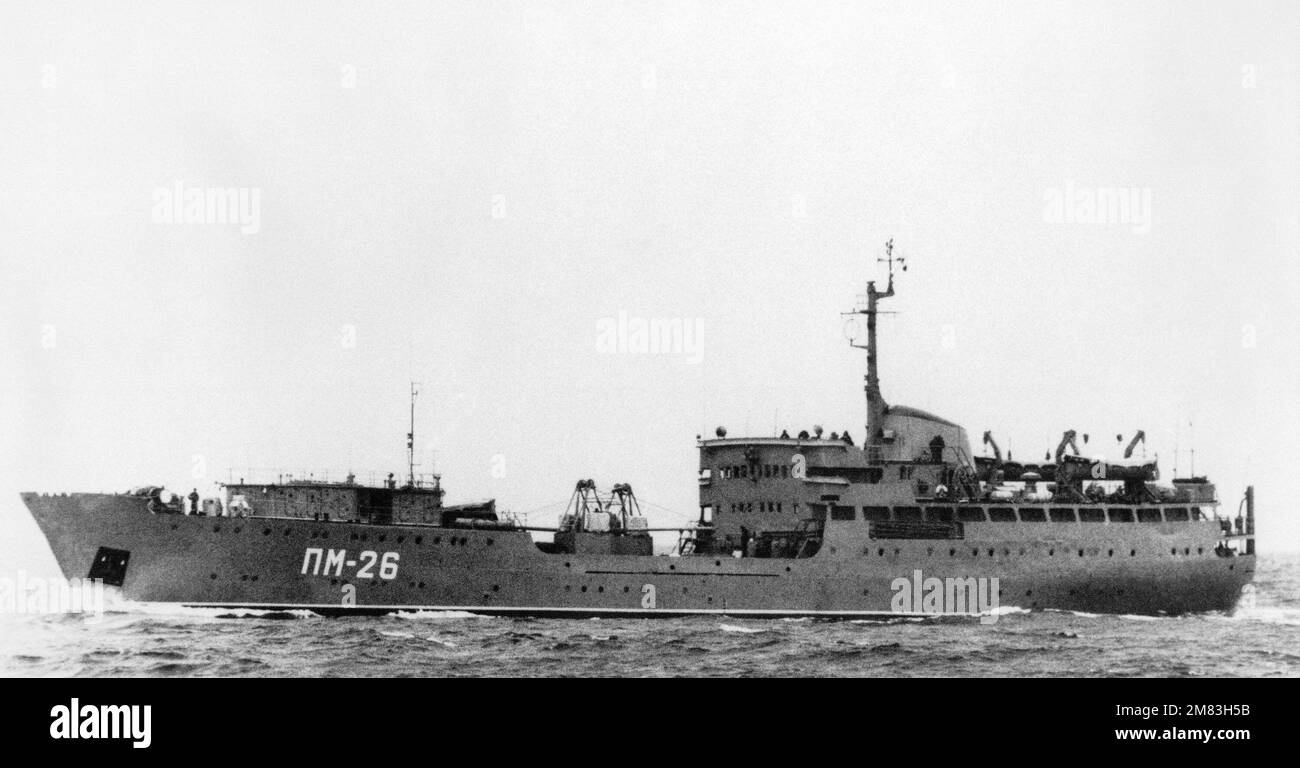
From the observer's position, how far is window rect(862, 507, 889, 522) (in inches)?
1499

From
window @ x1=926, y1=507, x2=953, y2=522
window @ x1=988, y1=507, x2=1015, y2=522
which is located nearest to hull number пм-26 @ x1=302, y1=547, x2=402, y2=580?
window @ x1=926, y1=507, x2=953, y2=522

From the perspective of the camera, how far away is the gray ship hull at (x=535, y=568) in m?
34.0

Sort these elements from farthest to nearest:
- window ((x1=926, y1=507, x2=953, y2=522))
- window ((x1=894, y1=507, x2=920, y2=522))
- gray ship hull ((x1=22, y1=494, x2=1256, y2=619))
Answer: window ((x1=926, y1=507, x2=953, y2=522))
window ((x1=894, y1=507, x2=920, y2=522))
gray ship hull ((x1=22, y1=494, x2=1256, y2=619))

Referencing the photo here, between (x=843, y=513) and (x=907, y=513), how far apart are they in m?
1.85

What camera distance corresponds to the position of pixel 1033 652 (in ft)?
101

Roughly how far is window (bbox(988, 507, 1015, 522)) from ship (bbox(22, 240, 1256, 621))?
0.04m

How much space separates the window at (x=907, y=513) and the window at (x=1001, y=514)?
2.11 meters

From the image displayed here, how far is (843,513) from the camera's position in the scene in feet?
124

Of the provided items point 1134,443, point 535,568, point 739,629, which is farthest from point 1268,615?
point 535,568

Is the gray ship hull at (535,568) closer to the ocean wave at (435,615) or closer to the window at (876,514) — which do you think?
the ocean wave at (435,615)

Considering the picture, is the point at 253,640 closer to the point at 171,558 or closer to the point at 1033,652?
the point at 171,558

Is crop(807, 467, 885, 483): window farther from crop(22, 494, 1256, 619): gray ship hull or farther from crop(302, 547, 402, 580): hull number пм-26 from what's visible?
crop(302, 547, 402, 580): hull number пм-26

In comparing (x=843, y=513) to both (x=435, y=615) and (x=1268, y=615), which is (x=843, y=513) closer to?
(x=435, y=615)
